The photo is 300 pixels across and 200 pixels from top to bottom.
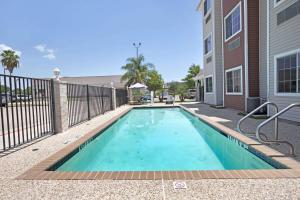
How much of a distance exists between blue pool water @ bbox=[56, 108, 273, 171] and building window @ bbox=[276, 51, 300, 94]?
3.44 meters

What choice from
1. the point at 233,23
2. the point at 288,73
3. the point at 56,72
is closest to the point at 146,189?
→ the point at 56,72

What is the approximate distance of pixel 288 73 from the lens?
29.8 feet

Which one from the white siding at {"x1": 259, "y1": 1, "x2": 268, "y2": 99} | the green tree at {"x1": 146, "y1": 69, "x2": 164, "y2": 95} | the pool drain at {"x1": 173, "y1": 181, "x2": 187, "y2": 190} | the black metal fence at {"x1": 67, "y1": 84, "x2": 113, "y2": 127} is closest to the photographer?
the pool drain at {"x1": 173, "y1": 181, "x2": 187, "y2": 190}

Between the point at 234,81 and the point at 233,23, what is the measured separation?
3.71 m

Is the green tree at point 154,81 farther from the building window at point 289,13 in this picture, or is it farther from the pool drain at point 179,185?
the pool drain at point 179,185

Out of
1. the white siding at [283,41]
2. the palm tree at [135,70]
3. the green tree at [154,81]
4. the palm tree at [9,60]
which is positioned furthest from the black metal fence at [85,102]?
the palm tree at [9,60]

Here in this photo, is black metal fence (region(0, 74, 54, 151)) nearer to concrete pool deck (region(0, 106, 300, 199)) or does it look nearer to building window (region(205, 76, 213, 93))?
concrete pool deck (region(0, 106, 300, 199))

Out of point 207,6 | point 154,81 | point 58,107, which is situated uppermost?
point 207,6

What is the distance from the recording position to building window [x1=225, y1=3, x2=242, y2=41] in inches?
538

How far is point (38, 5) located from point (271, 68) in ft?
43.3

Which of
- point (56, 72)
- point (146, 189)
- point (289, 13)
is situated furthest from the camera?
point (289, 13)

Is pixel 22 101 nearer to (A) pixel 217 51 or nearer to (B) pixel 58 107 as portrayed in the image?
(B) pixel 58 107

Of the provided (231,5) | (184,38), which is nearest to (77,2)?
(231,5)

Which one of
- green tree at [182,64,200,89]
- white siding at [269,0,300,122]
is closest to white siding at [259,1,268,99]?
white siding at [269,0,300,122]
